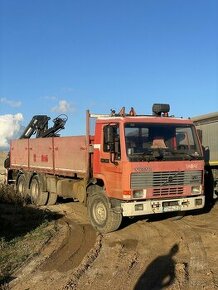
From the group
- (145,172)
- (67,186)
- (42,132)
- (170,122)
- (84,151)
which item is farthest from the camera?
(42,132)

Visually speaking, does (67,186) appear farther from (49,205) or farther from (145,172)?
(145,172)

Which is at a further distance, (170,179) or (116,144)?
(170,179)

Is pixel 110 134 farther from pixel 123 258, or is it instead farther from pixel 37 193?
pixel 37 193

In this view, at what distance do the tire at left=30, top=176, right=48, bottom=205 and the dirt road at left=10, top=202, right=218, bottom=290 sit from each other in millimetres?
4064

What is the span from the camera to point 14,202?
1667 centimetres

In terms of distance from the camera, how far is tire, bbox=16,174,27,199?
1731cm

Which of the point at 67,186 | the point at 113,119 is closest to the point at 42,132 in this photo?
the point at 67,186

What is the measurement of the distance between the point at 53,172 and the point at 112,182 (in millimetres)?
4409

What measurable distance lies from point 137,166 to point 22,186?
865cm

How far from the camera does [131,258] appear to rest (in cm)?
830

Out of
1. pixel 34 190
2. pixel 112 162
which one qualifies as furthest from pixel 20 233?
pixel 34 190

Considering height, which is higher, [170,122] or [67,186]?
[170,122]

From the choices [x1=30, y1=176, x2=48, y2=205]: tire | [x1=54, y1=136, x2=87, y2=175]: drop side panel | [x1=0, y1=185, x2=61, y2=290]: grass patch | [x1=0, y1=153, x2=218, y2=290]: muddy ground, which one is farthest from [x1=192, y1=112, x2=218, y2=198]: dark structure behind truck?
[x1=30, y1=176, x2=48, y2=205]: tire

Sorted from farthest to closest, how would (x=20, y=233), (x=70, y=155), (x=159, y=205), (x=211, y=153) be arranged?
(x=211, y=153) < (x=70, y=155) < (x=20, y=233) < (x=159, y=205)
